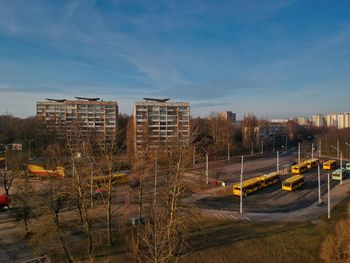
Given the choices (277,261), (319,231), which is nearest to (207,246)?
(277,261)

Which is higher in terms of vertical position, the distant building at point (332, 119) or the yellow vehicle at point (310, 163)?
the distant building at point (332, 119)

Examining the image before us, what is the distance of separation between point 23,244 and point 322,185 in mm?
35200

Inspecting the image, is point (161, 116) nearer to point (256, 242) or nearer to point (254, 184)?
point (254, 184)

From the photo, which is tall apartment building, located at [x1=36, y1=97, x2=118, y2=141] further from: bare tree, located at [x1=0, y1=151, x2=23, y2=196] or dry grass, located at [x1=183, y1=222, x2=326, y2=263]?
dry grass, located at [x1=183, y1=222, x2=326, y2=263]

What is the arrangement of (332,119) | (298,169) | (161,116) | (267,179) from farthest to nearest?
(332,119), (161,116), (298,169), (267,179)

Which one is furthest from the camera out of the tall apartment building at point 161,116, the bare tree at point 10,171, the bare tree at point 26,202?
the tall apartment building at point 161,116

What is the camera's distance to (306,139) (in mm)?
114312

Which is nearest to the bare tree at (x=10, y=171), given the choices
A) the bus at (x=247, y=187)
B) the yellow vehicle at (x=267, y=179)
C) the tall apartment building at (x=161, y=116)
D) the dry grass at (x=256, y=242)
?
the dry grass at (x=256, y=242)

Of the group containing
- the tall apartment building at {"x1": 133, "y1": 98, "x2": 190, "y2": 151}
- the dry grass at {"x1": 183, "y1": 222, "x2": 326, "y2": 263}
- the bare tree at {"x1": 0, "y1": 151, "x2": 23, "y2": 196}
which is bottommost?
the dry grass at {"x1": 183, "y1": 222, "x2": 326, "y2": 263}

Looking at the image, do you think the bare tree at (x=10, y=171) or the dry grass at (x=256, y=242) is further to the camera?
the bare tree at (x=10, y=171)

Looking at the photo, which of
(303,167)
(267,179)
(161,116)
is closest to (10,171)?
(267,179)

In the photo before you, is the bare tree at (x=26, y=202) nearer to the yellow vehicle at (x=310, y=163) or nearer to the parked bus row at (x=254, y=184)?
the parked bus row at (x=254, y=184)

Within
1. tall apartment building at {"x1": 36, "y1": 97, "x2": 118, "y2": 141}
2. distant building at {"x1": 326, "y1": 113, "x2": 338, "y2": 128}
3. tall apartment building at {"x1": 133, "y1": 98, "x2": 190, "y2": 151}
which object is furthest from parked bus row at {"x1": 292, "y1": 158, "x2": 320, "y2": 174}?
Answer: distant building at {"x1": 326, "y1": 113, "x2": 338, "y2": 128}

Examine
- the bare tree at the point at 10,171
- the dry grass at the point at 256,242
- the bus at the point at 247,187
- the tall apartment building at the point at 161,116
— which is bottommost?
the dry grass at the point at 256,242
